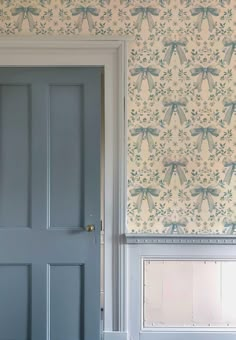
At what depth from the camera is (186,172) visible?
2.14 meters

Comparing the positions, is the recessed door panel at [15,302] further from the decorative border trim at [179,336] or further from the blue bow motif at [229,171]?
the blue bow motif at [229,171]

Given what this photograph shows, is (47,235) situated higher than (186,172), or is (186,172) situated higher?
(186,172)

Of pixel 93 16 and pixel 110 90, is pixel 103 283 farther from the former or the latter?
pixel 93 16

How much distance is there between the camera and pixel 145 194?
7.04 ft

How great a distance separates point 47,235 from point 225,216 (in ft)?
4.12

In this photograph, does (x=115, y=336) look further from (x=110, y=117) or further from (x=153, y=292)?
(x=110, y=117)

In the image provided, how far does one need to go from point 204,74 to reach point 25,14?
1.32 meters

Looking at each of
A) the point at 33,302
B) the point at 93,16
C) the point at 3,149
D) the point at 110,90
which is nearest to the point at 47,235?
the point at 33,302

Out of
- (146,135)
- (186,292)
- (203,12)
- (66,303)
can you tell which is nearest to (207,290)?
(186,292)

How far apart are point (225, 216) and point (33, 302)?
4.86 ft

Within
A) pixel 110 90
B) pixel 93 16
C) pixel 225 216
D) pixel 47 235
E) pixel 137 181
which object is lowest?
pixel 47 235

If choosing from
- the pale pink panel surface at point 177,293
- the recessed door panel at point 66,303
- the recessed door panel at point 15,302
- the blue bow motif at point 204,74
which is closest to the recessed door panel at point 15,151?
the recessed door panel at point 15,302

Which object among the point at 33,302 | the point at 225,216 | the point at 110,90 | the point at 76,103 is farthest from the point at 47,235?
the point at 225,216

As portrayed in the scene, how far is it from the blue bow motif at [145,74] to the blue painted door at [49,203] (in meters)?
0.27
